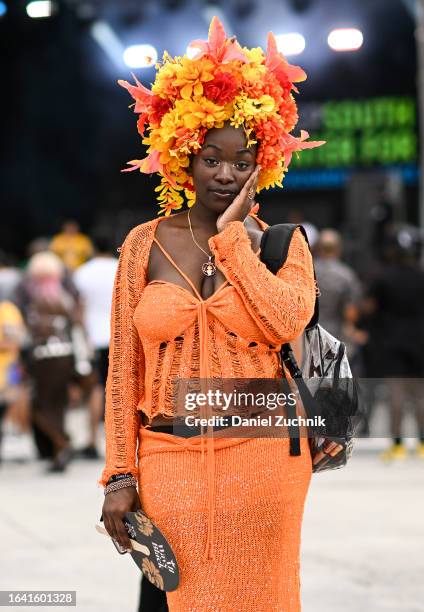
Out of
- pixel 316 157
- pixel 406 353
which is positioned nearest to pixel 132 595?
pixel 406 353

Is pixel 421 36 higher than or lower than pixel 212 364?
higher

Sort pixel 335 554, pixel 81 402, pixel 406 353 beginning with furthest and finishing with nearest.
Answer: pixel 81 402 → pixel 406 353 → pixel 335 554

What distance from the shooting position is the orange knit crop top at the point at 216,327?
3.33m

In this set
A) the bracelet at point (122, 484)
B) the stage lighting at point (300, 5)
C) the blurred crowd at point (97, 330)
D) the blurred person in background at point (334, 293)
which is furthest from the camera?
the stage lighting at point (300, 5)

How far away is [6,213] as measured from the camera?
78.3ft

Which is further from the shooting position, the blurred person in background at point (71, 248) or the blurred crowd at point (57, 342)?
the blurred person in background at point (71, 248)

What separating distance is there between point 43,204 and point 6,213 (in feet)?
2.37

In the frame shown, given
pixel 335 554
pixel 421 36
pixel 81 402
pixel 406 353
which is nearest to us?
pixel 335 554

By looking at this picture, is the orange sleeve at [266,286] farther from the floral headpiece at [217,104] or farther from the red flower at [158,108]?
the red flower at [158,108]

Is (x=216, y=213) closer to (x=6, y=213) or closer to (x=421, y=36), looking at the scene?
(x=421, y=36)

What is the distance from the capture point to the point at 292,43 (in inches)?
696

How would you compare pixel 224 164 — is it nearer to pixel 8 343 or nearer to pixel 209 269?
pixel 209 269

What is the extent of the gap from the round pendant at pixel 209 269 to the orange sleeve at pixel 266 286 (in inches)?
1.6

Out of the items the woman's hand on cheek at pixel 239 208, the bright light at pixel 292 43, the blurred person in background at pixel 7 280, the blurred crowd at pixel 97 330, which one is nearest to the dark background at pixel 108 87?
the bright light at pixel 292 43
